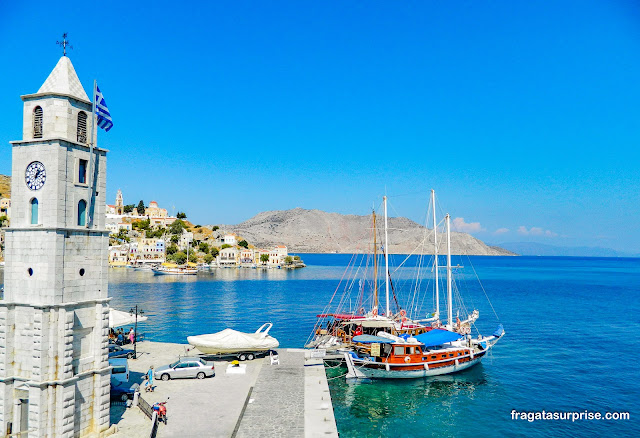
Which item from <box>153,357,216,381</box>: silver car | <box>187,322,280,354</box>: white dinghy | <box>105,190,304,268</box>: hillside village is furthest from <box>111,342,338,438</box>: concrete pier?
<box>105,190,304,268</box>: hillside village

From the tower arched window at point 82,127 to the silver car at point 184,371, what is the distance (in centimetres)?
1477

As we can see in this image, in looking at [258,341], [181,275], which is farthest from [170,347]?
[181,275]

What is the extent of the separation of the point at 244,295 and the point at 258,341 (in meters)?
62.1

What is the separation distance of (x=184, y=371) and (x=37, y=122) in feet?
52.8

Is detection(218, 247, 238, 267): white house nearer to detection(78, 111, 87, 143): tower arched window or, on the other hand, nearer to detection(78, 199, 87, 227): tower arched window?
detection(78, 199, 87, 227): tower arched window

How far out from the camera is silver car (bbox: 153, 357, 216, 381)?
86.4 ft

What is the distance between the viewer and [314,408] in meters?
22.3

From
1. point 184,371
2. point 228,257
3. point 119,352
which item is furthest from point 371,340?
point 228,257

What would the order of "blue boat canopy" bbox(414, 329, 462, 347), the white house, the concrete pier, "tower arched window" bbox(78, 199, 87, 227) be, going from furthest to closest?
the white house
"blue boat canopy" bbox(414, 329, 462, 347)
the concrete pier
"tower arched window" bbox(78, 199, 87, 227)

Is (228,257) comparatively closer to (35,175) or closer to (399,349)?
(399,349)

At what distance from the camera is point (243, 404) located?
22438 millimetres

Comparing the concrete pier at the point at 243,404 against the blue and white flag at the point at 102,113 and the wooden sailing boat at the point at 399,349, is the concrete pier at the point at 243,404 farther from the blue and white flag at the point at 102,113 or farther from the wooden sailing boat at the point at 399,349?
the blue and white flag at the point at 102,113

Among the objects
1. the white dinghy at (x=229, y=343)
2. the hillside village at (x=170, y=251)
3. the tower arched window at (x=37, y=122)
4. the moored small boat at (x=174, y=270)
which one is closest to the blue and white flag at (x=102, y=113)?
the tower arched window at (x=37, y=122)

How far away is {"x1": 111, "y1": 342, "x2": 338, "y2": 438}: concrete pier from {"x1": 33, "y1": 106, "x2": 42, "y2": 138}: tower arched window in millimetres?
12528
